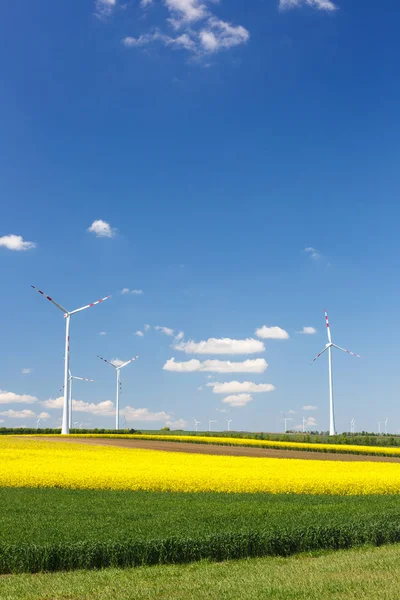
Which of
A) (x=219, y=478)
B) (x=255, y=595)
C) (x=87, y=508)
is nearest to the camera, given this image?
(x=255, y=595)

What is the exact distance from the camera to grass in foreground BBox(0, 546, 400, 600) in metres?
15.1

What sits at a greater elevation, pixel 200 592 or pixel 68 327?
pixel 68 327

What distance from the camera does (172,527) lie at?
66.7ft

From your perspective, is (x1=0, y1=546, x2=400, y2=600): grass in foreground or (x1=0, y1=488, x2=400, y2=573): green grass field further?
(x1=0, y1=488, x2=400, y2=573): green grass field

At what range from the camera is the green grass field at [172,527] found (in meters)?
18.2

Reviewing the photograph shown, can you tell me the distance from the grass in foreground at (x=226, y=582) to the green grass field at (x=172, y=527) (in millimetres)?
713

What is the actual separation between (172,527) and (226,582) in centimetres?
434

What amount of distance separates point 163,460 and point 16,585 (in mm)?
34941

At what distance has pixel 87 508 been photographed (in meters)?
24.8

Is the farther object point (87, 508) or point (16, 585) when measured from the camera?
point (87, 508)

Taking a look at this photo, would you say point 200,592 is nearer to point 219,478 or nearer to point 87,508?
point 87,508

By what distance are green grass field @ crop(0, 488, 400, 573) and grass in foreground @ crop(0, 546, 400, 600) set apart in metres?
0.71

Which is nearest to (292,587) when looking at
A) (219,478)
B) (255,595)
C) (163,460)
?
(255,595)

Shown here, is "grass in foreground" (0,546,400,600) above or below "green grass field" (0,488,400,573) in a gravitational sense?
below
